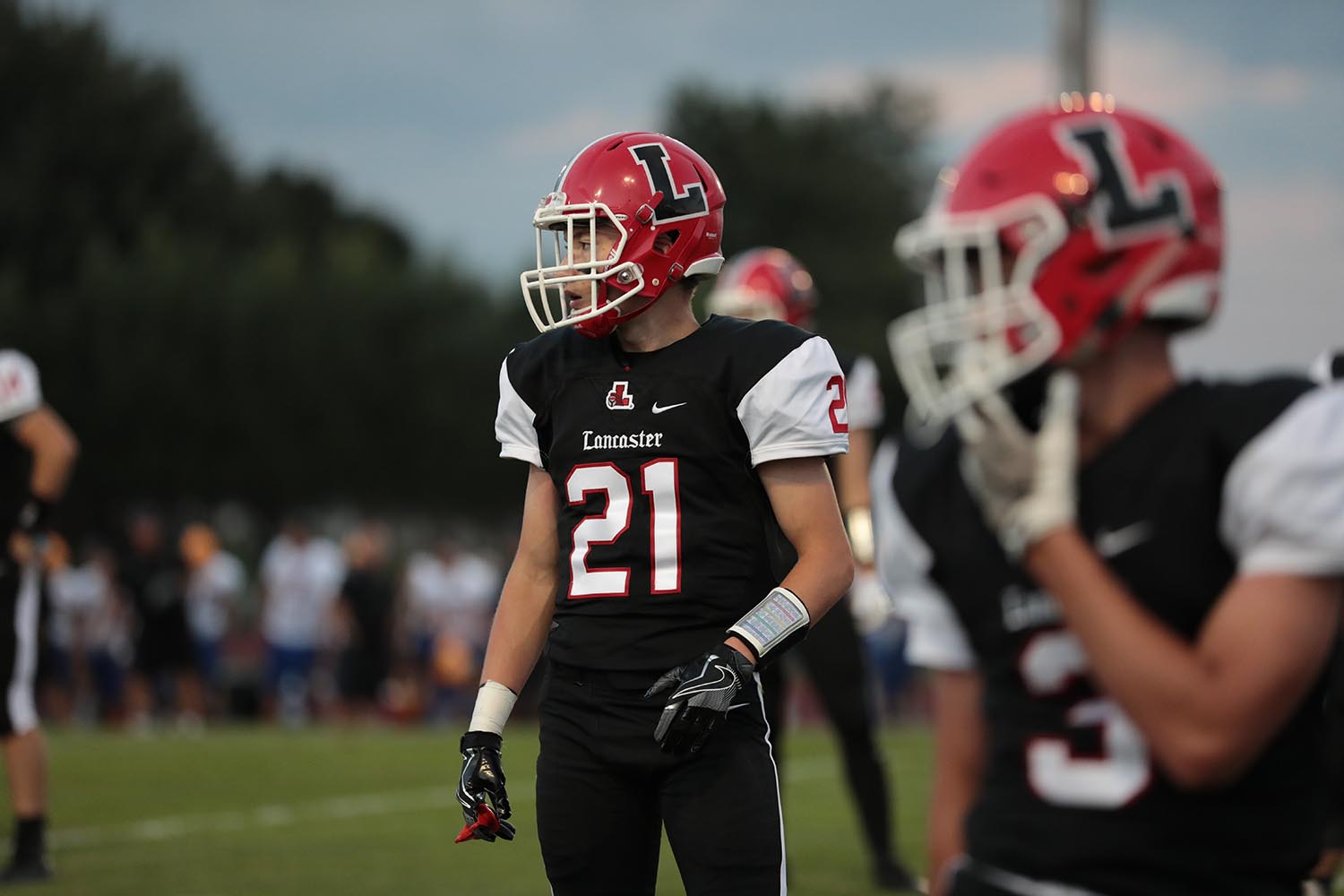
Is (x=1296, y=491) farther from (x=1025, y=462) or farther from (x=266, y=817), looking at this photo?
(x=266, y=817)

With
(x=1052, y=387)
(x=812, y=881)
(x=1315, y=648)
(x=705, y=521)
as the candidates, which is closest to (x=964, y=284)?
(x=1052, y=387)

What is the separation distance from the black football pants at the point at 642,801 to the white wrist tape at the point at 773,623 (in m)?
0.18

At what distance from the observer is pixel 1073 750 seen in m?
2.10

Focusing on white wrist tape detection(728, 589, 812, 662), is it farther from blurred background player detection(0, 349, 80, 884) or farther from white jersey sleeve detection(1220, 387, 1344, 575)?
blurred background player detection(0, 349, 80, 884)

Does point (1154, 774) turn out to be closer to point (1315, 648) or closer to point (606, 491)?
point (1315, 648)

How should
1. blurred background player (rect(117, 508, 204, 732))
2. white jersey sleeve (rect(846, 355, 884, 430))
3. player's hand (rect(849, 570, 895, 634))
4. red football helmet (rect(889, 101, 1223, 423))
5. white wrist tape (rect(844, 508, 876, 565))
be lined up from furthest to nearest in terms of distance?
blurred background player (rect(117, 508, 204, 732)) → white wrist tape (rect(844, 508, 876, 565)) → white jersey sleeve (rect(846, 355, 884, 430)) → player's hand (rect(849, 570, 895, 634)) → red football helmet (rect(889, 101, 1223, 423))

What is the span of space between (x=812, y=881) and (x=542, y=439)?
372 cm

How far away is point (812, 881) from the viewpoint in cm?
675

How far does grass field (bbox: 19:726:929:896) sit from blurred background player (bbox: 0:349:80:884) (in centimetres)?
28

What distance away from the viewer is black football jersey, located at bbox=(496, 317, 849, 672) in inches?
132

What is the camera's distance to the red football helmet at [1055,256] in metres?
2.01

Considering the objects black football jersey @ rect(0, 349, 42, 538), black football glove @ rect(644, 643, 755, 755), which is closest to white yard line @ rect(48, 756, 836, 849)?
black football jersey @ rect(0, 349, 42, 538)

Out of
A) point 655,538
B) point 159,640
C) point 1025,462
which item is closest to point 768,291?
point 655,538

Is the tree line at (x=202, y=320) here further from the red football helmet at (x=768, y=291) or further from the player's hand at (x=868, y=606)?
the player's hand at (x=868, y=606)
